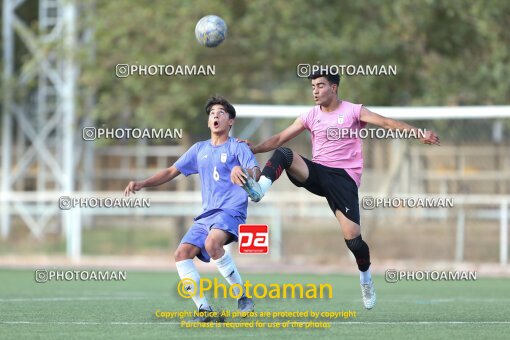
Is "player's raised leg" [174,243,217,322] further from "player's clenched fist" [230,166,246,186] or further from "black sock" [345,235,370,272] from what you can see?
"black sock" [345,235,370,272]

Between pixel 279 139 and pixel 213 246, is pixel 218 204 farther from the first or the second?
pixel 279 139

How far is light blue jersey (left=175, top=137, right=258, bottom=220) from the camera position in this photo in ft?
32.5

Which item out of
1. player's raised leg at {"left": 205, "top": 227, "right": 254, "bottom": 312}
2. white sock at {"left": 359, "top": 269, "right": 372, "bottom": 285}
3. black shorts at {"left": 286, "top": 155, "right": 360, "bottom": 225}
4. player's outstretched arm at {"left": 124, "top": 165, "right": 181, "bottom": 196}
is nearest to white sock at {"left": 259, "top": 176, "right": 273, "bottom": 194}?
player's raised leg at {"left": 205, "top": 227, "right": 254, "bottom": 312}

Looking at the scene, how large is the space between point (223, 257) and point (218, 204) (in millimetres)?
485

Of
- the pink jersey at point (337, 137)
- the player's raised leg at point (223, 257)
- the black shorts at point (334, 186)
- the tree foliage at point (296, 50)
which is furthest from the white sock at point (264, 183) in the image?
the tree foliage at point (296, 50)

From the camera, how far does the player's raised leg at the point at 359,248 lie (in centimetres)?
1087

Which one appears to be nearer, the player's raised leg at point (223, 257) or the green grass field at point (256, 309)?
the green grass field at point (256, 309)

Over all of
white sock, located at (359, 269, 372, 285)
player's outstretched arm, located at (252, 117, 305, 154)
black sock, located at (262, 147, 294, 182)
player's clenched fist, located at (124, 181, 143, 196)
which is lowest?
white sock, located at (359, 269, 372, 285)

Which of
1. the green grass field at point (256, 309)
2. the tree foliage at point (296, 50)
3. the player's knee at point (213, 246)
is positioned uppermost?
the tree foliage at point (296, 50)

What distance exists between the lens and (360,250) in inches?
429

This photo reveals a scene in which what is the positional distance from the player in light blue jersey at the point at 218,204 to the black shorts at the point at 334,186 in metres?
0.96

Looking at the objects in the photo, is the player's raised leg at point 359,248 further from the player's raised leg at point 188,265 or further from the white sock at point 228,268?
the player's raised leg at point 188,265

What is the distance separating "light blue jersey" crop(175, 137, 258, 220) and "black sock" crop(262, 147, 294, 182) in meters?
0.21

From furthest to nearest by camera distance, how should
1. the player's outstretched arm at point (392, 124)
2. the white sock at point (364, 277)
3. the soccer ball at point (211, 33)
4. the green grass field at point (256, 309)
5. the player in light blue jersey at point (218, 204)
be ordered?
the soccer ball at point (211, 33)
the white sock at point (364, 277)
the player's outstretched arm at point (392, 124)
the player in light blue jersey at point (218, 204)
the green grass field at point (256, 309)
